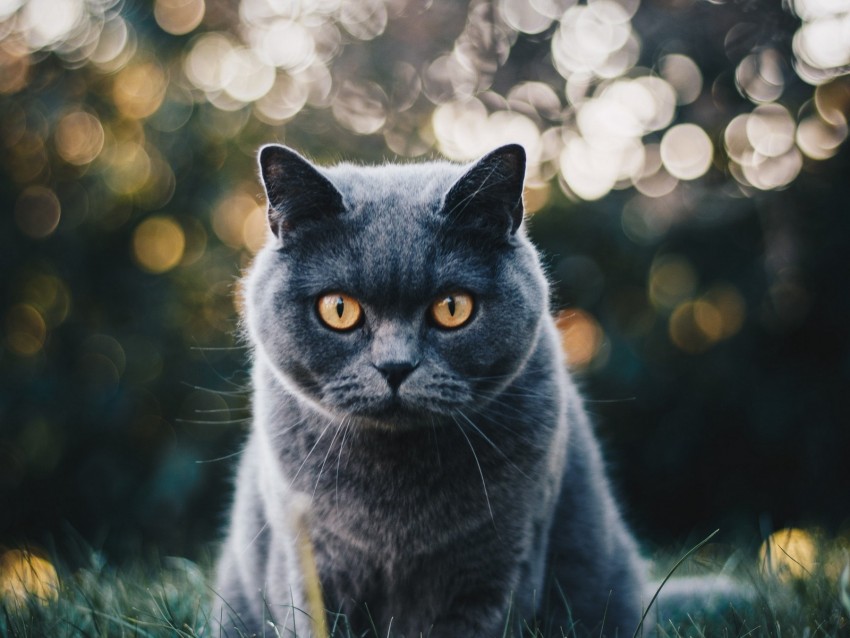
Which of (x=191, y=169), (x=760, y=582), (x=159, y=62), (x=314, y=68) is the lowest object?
(x=760, y=582)

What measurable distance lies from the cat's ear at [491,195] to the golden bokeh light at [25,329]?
6.52 feet

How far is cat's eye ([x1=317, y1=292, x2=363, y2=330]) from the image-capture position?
4.55ft

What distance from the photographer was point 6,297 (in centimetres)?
278

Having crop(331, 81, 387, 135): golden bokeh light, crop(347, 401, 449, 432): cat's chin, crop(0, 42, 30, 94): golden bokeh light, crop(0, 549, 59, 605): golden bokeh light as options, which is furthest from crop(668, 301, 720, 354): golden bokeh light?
crop(0, 42, 30, 94): golden bokeh light

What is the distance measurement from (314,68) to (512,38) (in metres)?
0.72

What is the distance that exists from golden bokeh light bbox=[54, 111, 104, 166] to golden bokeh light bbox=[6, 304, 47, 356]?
57 centimetres

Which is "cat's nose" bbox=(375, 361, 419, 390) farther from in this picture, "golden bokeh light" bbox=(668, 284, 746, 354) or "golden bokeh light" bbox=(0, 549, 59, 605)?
"golden bokeh light" bbox=(668, 284, 746, 354)

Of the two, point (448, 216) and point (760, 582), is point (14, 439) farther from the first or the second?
point (760, 582)

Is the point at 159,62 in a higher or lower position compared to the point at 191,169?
higher

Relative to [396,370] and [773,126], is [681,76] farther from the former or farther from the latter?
[396,370]

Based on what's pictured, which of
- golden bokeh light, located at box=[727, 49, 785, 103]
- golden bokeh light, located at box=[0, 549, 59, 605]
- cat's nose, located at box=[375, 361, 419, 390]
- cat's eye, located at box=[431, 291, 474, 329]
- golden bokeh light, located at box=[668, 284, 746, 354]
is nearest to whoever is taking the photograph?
cat's nose, located at box=[375, 361, 419, 390]

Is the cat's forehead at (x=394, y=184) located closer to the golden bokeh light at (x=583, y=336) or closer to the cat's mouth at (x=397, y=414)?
the cat's mouth at (x=397, y=414)

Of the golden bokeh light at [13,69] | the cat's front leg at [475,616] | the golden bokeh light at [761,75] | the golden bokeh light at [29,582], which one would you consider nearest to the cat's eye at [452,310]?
the cat's front leg at [475,616]

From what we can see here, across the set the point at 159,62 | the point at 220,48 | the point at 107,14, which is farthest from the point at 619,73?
the point at 107,14
